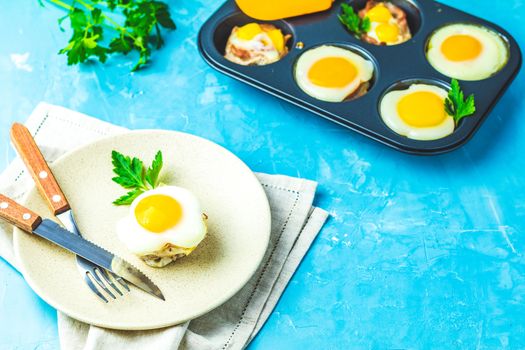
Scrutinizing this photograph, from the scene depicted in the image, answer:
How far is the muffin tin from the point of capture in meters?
2.53

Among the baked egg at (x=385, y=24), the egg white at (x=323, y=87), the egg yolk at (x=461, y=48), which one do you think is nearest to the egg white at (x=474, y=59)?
the egg yolk at (x=461, y=48)

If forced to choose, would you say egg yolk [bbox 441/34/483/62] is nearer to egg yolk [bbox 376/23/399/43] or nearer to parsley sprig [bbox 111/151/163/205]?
egg yolk [bbox 376/23/399/43]

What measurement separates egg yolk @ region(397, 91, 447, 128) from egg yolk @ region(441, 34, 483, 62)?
0.78ft

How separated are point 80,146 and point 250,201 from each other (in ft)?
1.99

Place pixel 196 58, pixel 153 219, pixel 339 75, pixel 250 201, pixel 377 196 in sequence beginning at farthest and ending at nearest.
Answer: pixel 196 58
pixel 339 75
pixel 377 196
pixel 250 201
pixel 153 219

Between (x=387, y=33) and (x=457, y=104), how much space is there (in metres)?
0.48

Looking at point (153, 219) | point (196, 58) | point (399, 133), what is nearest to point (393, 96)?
point (399, 133)

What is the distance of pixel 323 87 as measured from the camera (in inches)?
105

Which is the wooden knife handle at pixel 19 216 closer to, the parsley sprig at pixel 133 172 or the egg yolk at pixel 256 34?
the parsley sprig at pixel 133 172

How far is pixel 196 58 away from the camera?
118 inches

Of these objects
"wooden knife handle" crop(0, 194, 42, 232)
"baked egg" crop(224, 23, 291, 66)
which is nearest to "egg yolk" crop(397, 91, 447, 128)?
"baked egg" crop(224, 23, 291, 66)

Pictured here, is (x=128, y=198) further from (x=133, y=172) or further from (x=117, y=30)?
(x=117, y=30)

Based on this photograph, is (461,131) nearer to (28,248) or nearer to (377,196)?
(377,196)

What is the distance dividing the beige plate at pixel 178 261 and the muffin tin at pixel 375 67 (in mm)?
396
